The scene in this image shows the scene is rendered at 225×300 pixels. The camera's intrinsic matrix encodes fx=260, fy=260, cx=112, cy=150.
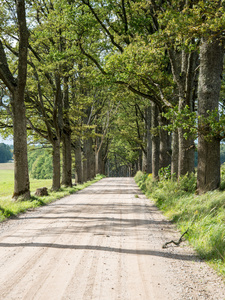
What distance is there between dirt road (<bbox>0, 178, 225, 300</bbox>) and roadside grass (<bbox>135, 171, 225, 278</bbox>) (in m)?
0.24

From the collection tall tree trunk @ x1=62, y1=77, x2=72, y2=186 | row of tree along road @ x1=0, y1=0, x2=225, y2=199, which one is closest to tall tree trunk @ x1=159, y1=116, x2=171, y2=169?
row of tree along road @ x1=0, y1=0, x2=225, y2=199

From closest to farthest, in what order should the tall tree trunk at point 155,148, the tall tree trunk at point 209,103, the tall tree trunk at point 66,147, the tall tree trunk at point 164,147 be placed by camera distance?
the tall tree trunk at point 209,103 < the tall tree trunk at point 164,147 < the tall tree trunk at point 155,148 < the tall tree trunk at point 66,147

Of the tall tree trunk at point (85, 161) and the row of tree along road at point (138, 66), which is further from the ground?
the row of tree along road at point (138, 66)

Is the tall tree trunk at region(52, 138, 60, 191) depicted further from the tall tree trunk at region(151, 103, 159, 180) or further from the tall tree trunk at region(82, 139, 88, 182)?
the tall tree trunk at region(82, 139, 88, 182)

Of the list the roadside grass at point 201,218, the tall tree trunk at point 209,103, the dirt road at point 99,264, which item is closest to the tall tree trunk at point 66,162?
the roadside grass at point 201,218

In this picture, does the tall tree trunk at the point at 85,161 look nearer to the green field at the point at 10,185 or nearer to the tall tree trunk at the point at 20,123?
the green field at the point at 10,185

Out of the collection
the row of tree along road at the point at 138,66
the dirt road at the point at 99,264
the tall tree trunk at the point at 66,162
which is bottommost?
the dirt road at the point at 99,264

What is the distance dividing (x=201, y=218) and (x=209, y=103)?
4211 millimetres

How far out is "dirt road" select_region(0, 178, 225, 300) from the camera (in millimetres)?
3424

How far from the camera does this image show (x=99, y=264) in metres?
4.31

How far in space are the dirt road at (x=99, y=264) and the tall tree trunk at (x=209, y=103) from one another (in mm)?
2491

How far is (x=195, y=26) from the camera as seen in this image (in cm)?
589

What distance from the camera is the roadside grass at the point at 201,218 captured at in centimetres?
464

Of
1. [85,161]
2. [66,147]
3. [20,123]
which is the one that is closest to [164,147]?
[66,147]
